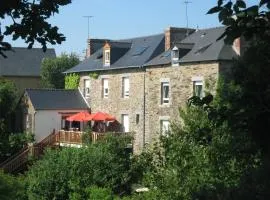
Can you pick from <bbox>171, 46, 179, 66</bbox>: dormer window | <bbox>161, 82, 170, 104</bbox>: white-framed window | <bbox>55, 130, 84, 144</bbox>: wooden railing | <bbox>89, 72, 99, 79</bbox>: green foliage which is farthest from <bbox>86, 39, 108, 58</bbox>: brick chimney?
<bbox>171, 46, 179, 66</bbox>: dormer window

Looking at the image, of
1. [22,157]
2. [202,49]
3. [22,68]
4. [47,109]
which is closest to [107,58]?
[47,109]

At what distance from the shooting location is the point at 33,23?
202 inches

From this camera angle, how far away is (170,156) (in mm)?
18594

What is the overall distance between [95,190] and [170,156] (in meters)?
5.98

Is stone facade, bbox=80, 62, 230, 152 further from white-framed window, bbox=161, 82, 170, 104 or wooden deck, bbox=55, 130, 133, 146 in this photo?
wooden deck, bbox=55, 130, 133, 146

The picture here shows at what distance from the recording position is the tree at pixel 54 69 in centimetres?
5675

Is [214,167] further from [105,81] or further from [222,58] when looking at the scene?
[105,81]

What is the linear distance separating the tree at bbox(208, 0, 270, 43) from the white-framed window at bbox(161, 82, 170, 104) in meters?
29.9

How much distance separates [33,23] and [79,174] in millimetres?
21937

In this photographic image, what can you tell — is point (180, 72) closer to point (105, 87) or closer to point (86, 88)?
point (105, 87)

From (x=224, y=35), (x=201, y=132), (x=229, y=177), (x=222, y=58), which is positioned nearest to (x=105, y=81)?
(x=222, y=58)

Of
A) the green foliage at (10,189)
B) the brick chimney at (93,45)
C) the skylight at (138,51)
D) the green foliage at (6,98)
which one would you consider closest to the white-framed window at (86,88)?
the brick chimney at (93,45)

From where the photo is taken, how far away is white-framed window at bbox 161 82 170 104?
34.5 meters

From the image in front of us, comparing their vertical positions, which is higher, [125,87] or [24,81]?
[24,81]
